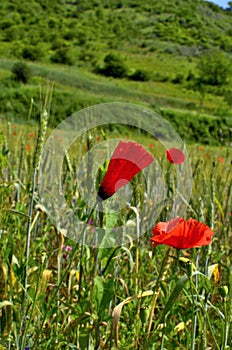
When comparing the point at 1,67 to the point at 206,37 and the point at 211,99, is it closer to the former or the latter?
the point at 211,99

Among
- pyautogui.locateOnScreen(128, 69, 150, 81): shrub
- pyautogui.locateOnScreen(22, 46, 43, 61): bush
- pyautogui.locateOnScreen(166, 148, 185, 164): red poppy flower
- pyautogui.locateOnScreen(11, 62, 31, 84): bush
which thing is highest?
pyautogui.locateOnScreen(22, 46, 43, 61): bush

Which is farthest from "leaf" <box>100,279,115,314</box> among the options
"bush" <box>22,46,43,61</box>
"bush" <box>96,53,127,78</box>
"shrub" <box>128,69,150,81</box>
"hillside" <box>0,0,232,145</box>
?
"shrub" <box>128,69,150,81</box>

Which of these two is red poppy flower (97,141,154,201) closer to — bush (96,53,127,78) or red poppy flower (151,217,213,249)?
red poppy flower (151,217,213,249)

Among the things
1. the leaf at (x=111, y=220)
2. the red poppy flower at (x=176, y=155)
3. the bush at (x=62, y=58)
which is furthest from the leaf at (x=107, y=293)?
the bush at (x=62, y=58)

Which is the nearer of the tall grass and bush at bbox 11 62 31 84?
the tall grass

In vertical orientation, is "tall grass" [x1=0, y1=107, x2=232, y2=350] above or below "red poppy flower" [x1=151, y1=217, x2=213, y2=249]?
below

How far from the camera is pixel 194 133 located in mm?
15594

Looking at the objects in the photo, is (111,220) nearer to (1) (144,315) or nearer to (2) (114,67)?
(1) (144,315)

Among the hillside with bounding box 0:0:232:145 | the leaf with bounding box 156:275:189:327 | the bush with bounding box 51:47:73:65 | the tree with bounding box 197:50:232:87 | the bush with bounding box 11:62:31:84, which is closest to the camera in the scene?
the leaf with bounding box 156:275:189:327

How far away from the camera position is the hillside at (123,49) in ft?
74.2

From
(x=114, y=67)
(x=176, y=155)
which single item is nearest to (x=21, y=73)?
(x=176, y=155)

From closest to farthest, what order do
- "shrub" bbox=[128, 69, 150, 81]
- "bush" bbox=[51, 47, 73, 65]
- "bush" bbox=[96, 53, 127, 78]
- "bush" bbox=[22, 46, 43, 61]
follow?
"bush" bbox=[22, 46, 43, 61] < "bush" bbox=[96, 53, 127, 78] < "shrub" bbox=[128, 69, 150, 81] < "bush" bbox=[51, 47, 73, 65]

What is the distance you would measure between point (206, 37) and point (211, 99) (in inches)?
1000

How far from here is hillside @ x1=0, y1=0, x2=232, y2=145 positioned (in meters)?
22.6
